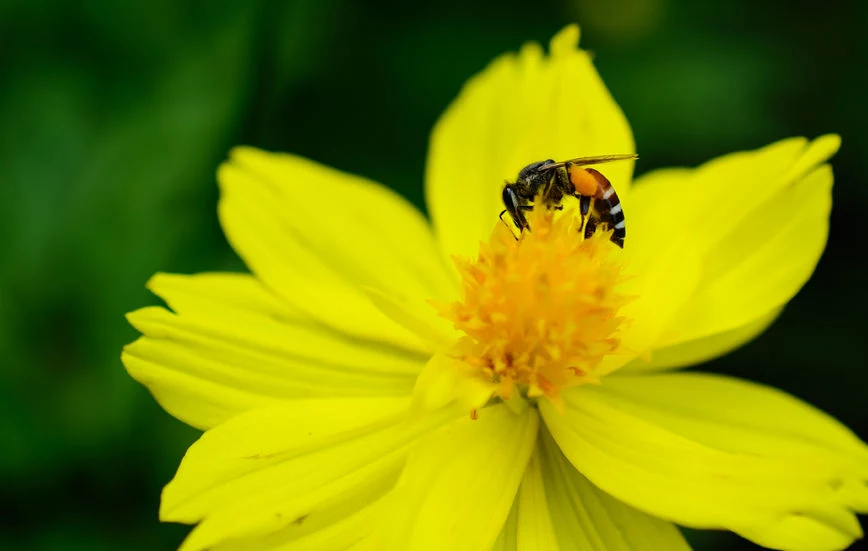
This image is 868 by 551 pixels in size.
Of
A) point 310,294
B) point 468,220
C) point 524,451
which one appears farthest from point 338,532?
point 468,220

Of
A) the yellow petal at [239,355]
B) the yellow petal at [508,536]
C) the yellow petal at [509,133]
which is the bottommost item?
the yellow petal at [508,536]

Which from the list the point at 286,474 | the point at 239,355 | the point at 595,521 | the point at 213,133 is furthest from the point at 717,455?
A: the point at 213,133

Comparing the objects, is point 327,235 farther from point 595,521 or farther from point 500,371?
point 595,521

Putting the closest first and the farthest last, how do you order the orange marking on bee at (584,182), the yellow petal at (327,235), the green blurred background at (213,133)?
the orange marking on bee at (584,182) → the yellow petal at (327,235) → the green blurred background at (213,133)

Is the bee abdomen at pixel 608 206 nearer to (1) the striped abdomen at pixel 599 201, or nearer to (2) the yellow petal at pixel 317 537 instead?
(1) the striped abdomen at pixel 599 201

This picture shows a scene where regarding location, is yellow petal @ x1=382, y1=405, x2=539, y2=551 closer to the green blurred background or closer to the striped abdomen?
the striped abdomen

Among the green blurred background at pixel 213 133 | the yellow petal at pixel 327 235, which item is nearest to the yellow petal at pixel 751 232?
the yellow petal at pixel 327 235
